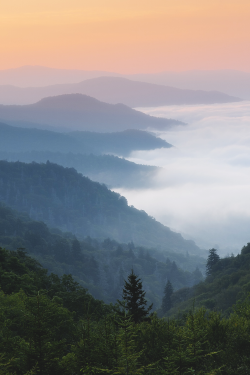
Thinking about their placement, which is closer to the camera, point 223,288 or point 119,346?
point 119,346

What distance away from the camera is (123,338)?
64.5 ft

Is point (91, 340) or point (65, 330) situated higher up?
point (91, 340)

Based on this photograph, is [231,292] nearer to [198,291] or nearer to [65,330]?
[198,291]

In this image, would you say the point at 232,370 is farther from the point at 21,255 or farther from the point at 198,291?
the point at 198,291

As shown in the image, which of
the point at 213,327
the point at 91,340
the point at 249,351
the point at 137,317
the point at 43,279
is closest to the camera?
the point at 91,340

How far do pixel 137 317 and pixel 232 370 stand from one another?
922 inches

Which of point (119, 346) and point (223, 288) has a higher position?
point (119, 346)

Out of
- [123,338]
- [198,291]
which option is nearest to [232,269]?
[198,291]

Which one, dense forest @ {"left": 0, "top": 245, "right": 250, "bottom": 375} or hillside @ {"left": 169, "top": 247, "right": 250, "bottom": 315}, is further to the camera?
hillside @ {"left": 169, "top": 247, "right": 250, "bottom": 315}

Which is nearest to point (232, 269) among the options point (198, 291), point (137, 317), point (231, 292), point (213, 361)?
point (198, 291)

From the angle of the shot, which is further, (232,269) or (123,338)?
(232,269)

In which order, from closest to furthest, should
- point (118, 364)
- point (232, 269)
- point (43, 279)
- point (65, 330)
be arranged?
point (118, 364)
point (65, 330)
point (43, 279)
point (232, 269)

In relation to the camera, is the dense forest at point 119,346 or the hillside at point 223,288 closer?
the dense forest at point 119,346

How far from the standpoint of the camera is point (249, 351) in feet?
88.9
